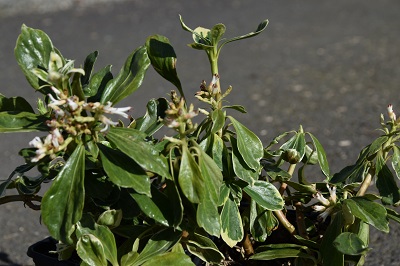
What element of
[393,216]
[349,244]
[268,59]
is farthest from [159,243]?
[268,59]

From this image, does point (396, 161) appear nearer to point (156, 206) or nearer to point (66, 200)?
point (156, 206)

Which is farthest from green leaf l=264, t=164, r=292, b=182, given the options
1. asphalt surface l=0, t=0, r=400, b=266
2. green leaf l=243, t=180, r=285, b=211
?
asphalt surface l=0, t=0, r=400, b=266

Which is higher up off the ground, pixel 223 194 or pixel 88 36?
pixel 88 36

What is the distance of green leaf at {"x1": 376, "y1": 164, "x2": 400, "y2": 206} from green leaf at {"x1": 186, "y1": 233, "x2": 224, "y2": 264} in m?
0.35

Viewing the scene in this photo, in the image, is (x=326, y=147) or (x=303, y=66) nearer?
(x=326, y=147)

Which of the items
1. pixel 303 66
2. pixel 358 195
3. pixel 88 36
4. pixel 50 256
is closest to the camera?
pixel 358 195

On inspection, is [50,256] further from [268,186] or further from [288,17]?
[288,17]

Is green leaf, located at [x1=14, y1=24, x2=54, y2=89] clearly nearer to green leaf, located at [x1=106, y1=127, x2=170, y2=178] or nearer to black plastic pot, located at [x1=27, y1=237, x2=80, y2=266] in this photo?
green leaf, located at [x1=106, y1=127, x2=170, y2=178]

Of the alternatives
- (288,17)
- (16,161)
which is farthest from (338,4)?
(16,161)

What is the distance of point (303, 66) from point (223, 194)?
3.40 m

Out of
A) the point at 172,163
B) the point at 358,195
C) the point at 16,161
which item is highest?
the point at 172,163

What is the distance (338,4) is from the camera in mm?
6035

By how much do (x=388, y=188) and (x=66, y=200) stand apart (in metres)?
0.64

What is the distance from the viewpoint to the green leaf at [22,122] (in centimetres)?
121
